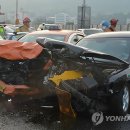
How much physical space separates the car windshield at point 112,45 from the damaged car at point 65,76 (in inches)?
30.0

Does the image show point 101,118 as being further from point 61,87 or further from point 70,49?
point 70,49

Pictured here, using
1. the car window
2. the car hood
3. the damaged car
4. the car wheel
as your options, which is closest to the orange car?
the car window

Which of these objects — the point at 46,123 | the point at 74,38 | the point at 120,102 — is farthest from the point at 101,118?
the point at 74,38

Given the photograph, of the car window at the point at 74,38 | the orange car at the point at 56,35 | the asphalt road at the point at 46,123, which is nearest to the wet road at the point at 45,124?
the asphalt road at the point at 46,123

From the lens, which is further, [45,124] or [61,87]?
[45,124]

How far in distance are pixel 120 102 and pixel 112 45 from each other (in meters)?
1.61

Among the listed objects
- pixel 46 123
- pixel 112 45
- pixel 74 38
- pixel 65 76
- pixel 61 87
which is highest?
pixel 112 45

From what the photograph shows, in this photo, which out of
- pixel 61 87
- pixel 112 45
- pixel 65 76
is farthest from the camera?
pixel 112 45

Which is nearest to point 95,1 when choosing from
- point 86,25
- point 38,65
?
point 86,25

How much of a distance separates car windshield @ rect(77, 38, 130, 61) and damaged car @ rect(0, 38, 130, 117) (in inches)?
30.0

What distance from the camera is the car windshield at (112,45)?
8.47 metres

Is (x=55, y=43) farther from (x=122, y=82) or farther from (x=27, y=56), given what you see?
(x=122, y=82)

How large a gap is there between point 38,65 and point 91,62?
1011 millimetres

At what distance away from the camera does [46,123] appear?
7113 mm
